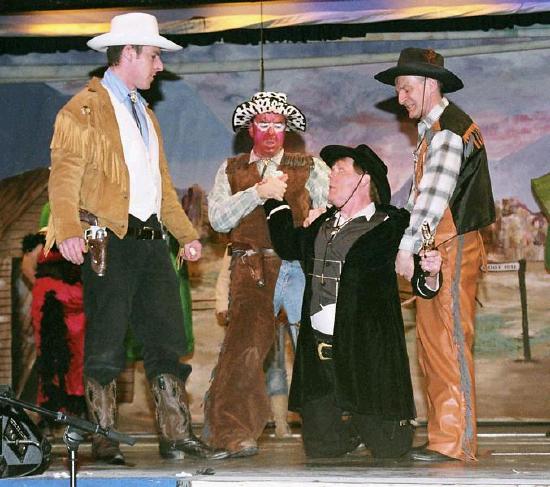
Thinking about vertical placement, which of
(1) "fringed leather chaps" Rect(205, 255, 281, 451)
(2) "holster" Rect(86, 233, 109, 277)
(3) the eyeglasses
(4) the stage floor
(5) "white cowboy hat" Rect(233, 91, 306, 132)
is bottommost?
(4) the stage floor

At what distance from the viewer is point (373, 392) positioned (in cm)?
576

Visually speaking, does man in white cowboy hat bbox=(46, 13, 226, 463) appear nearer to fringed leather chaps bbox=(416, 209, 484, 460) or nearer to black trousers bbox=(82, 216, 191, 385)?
black trousers bbox=(82, 216, 191, 385)

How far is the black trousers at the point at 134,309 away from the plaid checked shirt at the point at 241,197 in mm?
624

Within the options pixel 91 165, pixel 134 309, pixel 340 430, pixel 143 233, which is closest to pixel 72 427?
pixel 134 309

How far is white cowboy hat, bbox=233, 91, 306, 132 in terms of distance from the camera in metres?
6.53

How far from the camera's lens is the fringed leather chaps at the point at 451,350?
5672 mm

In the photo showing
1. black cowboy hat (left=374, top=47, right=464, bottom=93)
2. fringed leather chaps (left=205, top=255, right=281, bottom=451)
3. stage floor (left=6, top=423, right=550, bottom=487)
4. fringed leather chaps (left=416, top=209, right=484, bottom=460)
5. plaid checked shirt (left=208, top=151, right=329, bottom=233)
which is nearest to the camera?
stage floor (left=6, top=423, right=550, bottom=487)

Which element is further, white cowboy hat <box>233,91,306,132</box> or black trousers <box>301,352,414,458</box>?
white cowboy hat <box>233,91,306,132</box>

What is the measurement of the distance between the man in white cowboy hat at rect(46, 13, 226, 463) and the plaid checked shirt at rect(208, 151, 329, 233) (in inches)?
20.7

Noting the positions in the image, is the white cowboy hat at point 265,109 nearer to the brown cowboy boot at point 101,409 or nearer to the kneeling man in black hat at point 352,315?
the kneeling man in black hat at point 352,315

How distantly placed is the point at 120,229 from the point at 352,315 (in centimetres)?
118

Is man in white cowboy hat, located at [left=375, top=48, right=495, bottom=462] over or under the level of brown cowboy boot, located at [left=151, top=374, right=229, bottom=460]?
over

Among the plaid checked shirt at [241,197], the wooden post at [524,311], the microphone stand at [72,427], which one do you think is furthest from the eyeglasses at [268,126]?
the wooden post at [524,311]

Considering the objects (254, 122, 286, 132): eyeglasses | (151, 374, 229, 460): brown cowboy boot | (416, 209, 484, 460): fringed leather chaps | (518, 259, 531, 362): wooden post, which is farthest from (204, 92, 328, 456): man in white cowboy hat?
(518, 259, 531, 362): wooden post
